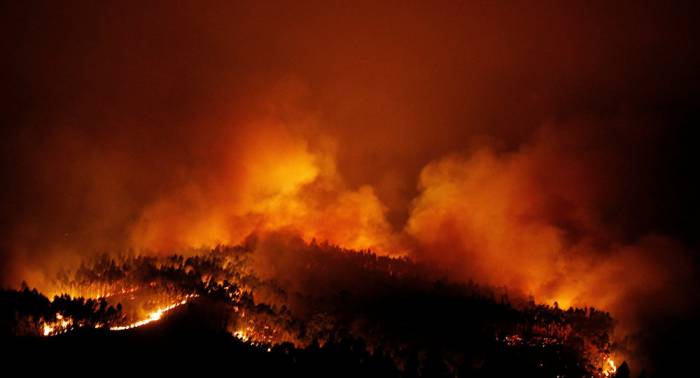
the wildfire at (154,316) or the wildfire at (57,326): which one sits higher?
the wildfire at (154,316)

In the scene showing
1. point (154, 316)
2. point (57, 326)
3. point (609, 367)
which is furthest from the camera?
point (609, 367)

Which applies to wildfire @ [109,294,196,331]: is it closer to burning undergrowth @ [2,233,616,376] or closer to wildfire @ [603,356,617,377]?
burning undergrowth @ [2,233,616,376]

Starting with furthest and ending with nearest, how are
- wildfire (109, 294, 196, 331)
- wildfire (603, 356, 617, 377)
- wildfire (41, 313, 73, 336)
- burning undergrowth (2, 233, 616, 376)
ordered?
1. wildfire (603, 356, 617, 377)
2. burning undergrowth (2, 233, 616, 376)
3. wildfire (109, 294, 196, 331)
4. wildfire (41, 313, 73, 336)

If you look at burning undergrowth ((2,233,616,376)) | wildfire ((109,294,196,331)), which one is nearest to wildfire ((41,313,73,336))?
burning undergrowth ((2,233,616,376))

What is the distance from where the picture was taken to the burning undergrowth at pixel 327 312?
3300 cm

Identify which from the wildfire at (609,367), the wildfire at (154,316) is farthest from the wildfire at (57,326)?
the wildfire at (609,367)

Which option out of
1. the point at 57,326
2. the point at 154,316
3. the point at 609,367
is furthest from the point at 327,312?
the point at 609,367

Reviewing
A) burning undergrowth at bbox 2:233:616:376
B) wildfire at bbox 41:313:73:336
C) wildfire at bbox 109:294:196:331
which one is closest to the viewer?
wildfire at bbox 41:313:73:336

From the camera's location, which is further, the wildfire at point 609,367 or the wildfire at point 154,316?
the wildfire at point 609,367

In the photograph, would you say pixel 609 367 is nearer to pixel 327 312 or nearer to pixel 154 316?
pixel 327 312

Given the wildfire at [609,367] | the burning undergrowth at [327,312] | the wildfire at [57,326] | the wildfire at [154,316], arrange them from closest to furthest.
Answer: the wildfire at [57,326] → the wildfire at [154,316] → the burning undergrowth at [327,312] → the wildfire at [609,367]

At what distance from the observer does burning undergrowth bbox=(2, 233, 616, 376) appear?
108 feet

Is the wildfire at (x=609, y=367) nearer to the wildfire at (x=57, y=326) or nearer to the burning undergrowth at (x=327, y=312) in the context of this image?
the burning undergrowth at (x=327, y=312)

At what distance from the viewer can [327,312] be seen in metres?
40.1
